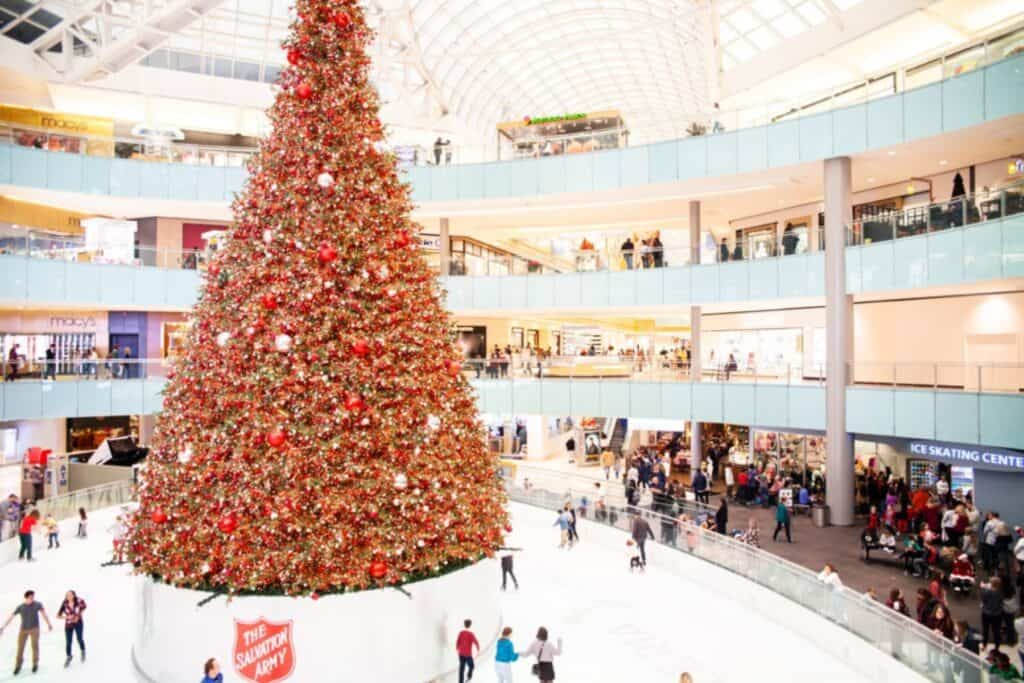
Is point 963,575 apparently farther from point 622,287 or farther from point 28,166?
point 28,166

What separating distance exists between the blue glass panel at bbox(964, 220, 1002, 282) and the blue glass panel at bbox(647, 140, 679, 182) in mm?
10049

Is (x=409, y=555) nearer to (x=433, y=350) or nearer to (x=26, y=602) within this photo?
(x=433, y=350)

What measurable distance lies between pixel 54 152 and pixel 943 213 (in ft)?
94.9

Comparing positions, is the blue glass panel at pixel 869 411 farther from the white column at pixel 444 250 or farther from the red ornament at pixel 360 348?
the red ornament at pixel 360 348

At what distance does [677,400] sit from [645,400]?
123 cm

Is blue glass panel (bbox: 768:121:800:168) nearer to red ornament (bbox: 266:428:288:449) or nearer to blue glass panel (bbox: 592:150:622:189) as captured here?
blue glass panel (bbox: 592:150:622:189)

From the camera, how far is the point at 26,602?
10.9m

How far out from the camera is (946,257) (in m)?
19.0

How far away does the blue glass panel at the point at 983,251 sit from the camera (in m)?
17.5

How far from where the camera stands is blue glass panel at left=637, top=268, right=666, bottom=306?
27.3m

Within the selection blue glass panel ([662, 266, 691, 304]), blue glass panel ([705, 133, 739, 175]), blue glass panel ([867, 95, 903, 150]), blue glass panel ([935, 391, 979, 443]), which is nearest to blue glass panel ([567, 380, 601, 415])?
blue glass panel ([662, 266, 691, 304])

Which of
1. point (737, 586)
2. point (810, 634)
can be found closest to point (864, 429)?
point (737, 586)

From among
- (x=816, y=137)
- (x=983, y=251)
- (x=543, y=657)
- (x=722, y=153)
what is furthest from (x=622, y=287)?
(x=543, y=657)

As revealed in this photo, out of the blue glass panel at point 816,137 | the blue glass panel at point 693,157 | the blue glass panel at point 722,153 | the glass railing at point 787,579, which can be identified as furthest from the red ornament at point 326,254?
the blue glass panel at point 693,157
